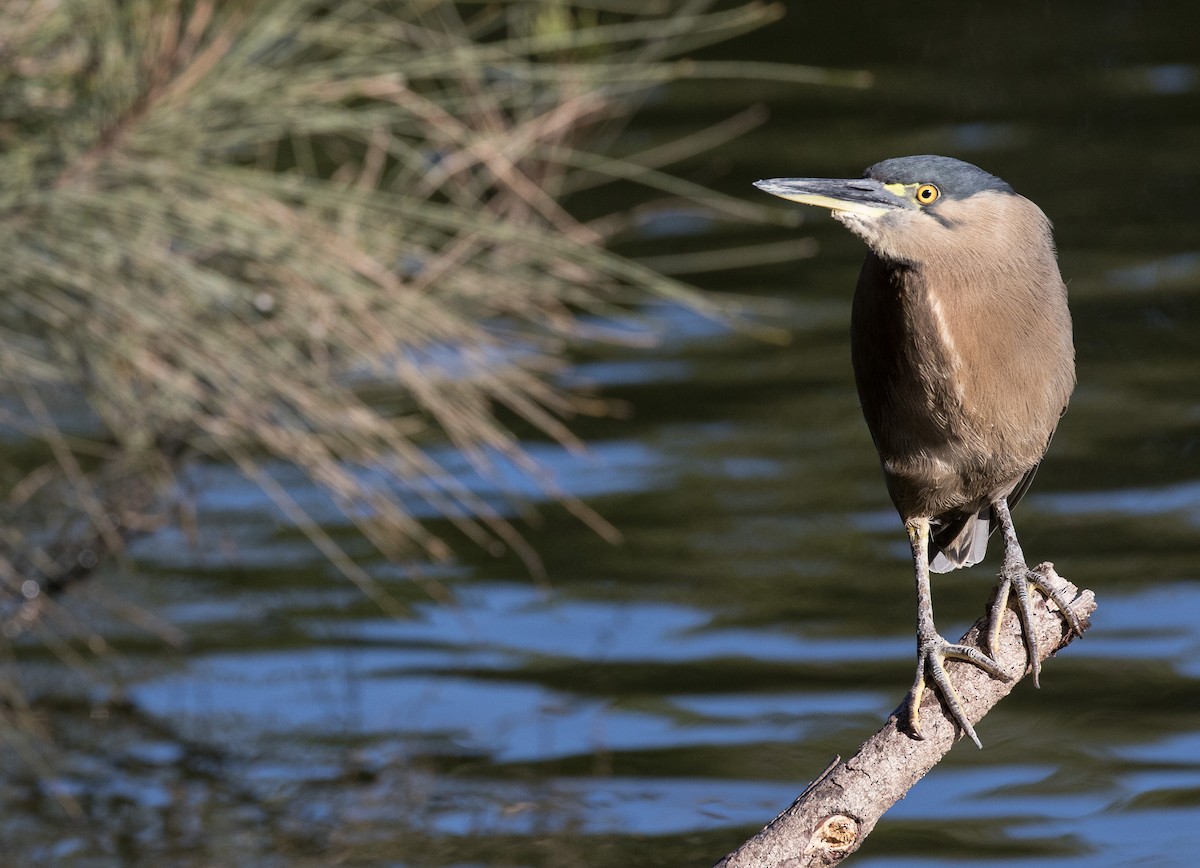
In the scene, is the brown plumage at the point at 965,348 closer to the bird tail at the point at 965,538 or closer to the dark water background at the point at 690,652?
the bird tail at the point at 965,538

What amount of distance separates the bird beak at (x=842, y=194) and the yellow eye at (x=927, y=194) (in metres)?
0.02

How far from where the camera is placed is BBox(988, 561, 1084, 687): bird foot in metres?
1.53

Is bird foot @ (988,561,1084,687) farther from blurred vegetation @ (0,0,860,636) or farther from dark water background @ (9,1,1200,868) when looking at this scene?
dark water background @ (9,1,1200,868)

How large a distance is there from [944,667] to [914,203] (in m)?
0.43

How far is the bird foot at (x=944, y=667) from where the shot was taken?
4.79 ft

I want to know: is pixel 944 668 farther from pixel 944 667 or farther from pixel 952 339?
pixel 952 339

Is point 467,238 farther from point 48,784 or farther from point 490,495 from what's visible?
point 490,495

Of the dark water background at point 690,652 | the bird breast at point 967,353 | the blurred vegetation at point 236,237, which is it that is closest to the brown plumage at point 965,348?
the bird breast at point 967,353

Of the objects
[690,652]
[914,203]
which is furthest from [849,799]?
[690,652]

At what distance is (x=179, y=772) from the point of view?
292cm

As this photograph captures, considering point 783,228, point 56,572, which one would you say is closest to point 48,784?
point 56,572

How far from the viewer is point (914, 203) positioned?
1.31 metres

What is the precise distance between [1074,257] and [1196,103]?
3.40 ft

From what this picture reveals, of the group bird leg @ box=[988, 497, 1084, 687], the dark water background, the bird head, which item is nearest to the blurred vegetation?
the dark water background
